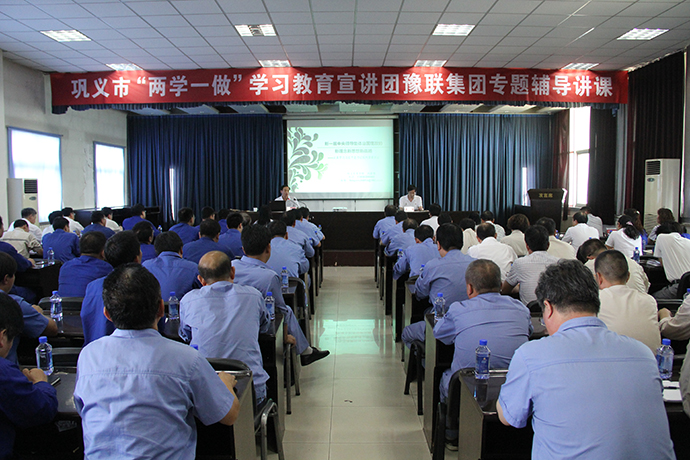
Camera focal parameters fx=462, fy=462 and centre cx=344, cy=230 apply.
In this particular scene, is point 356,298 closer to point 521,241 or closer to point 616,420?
point 521,241

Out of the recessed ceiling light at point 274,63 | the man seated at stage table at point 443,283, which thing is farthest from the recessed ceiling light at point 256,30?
the man seated at stage table at point 443,283

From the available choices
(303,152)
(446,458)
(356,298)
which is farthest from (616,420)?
(303,152)

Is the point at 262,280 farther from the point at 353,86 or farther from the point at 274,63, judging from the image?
the point at 274,63

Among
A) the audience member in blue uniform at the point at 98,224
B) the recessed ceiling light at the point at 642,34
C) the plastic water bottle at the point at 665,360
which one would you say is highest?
the recessed ceiling light at the point at 642,34

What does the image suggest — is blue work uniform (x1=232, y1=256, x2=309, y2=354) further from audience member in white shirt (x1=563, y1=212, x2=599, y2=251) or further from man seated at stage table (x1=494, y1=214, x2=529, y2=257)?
audience member in white shirt (x1=563, y1=212, x2=599, y2=251)

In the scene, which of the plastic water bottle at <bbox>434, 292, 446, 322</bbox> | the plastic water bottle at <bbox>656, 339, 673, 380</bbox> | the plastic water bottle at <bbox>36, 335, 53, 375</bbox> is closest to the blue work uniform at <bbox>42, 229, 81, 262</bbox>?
the plastic water bottle at <bbox>36, 335, 53, 375</bbox>

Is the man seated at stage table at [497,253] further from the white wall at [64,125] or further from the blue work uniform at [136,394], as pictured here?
the white wall at [64,125]

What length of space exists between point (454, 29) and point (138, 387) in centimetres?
544

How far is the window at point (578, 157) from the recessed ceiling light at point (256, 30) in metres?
6.88

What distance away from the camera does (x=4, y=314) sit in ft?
4.80

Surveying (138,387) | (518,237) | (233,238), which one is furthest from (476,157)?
(138,387)

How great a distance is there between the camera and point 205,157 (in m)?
10.9

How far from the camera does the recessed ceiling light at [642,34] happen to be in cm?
562

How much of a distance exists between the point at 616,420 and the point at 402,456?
1.52 meters
